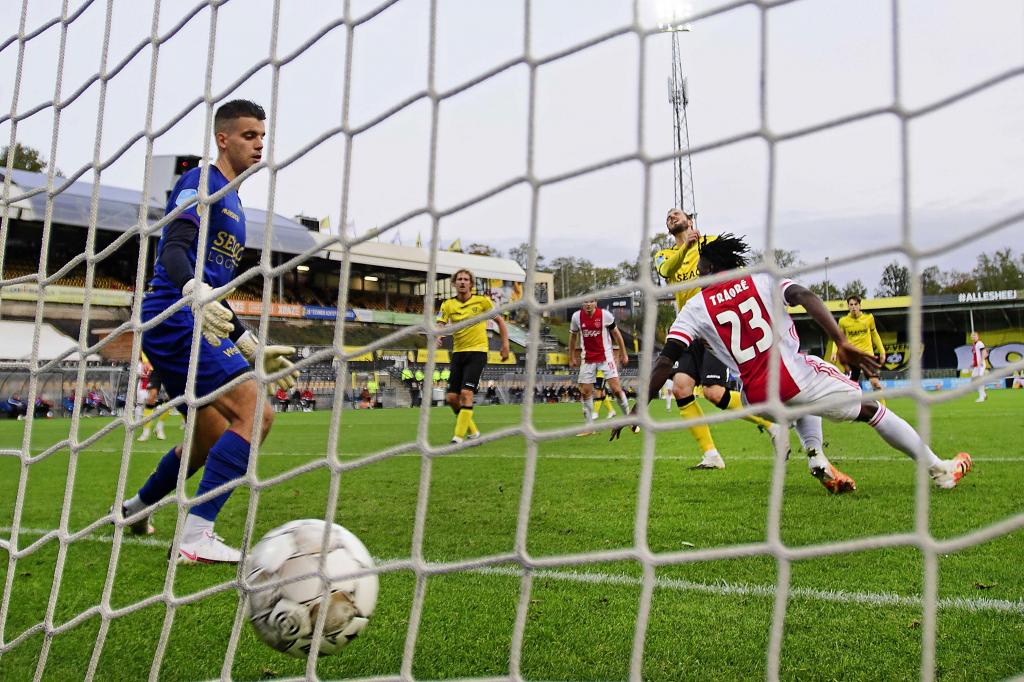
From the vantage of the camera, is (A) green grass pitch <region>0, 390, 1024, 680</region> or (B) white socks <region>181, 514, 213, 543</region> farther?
(B) white socks <region>181, 514, 213, 543</region>

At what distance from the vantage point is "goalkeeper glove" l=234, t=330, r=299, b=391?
97.0 inches

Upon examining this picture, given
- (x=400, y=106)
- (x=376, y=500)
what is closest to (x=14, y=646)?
(x=400, y=106)

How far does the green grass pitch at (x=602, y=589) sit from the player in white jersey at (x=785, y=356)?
0.68 feet

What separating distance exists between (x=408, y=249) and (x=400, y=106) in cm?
3954

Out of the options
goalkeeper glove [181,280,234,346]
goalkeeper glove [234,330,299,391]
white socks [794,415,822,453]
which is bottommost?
white socks [794,415,822,453]

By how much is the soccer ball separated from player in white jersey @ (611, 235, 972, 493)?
230 centimetres

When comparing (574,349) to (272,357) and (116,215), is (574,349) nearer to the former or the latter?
(272,357)

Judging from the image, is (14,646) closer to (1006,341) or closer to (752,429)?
(752,429)

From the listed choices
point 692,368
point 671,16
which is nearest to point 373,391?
point 692,368

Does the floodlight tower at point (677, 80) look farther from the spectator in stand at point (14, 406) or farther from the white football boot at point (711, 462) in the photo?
the spectator in stand at point (14, 406)

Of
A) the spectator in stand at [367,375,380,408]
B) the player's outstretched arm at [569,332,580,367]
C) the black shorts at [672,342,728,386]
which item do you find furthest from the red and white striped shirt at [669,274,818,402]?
the spectator in stand at [367,375,380,408]

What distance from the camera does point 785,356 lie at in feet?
13.1

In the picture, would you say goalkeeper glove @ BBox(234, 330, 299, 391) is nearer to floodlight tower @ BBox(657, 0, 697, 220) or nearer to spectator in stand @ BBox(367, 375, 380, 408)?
floodlight tower @ BBox(657, 0, 697, 220)

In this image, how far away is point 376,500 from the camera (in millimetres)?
4496
